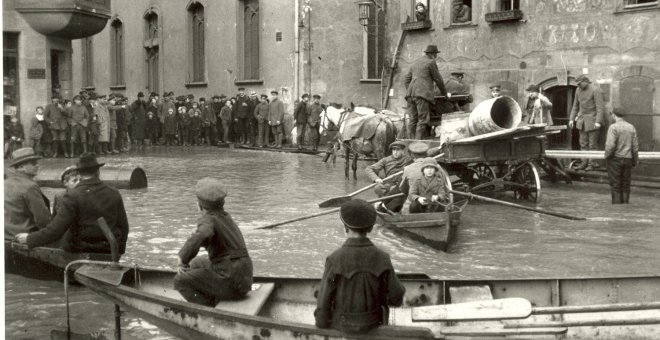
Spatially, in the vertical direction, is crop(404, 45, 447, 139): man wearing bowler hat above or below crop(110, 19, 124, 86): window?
below

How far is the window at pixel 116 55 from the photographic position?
45.4 metres

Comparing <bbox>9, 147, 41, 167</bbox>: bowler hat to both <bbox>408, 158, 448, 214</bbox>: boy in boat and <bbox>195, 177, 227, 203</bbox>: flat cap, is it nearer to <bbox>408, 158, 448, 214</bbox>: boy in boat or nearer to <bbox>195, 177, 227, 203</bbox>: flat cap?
<bbox>195, 177, 227, 203</bbox>: flat cap

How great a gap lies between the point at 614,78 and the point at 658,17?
69.8 inches

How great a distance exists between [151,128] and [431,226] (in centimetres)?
2511

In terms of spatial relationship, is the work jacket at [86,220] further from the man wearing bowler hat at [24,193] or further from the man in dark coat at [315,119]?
the man in dark coat at [315,119]

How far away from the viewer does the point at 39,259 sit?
988cm

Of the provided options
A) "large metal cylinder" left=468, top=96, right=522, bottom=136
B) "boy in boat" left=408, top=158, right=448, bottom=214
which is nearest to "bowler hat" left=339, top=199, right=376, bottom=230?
"boy in boat" left=408, top=158, right=448, bottom=214

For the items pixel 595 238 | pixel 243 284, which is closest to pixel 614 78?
pixel 595 238

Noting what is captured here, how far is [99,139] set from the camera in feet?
94.1

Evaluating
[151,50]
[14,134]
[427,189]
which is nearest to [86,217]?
[427,189]

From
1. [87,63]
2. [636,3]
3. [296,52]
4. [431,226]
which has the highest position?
[87,63]

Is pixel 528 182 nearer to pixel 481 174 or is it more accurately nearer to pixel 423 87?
pixel 481 174

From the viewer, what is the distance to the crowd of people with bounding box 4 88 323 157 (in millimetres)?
26047

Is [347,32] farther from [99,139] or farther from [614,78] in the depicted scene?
[614,78]
